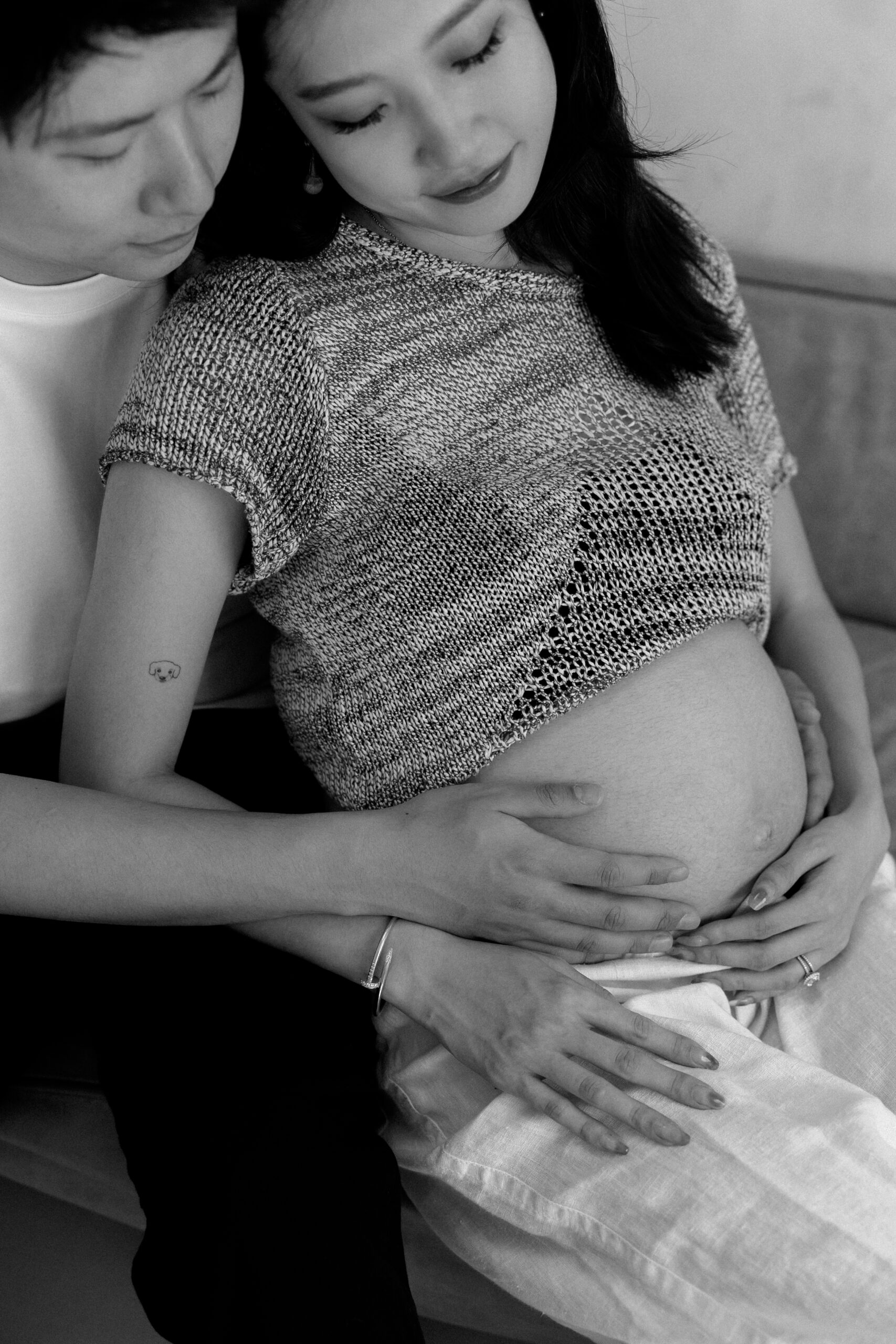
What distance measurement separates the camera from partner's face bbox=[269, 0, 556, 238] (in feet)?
2.84

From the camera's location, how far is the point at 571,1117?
2.93 ft

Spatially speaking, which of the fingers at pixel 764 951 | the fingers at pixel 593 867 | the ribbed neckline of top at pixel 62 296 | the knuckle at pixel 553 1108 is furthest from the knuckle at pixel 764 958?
the ribbed neckline of top at pixel 62 296

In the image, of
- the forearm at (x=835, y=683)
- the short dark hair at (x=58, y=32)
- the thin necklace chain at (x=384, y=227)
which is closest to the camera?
the short dark hair at (x=58, y=32)

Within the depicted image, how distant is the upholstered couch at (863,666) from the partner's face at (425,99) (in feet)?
2.28

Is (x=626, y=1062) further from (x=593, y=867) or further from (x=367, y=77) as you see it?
(x=367, y=77)

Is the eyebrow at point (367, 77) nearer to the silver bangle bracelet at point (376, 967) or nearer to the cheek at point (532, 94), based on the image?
the cheek at point (532, 94)

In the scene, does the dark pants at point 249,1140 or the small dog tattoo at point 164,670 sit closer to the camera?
the dark pants at point 249,1140

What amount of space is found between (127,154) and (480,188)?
10.9 inches

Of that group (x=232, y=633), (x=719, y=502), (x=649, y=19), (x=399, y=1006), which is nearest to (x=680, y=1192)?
(x=399, y=1006)

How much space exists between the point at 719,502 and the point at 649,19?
2.86 ft

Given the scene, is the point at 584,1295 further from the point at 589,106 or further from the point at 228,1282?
the point at 589,106

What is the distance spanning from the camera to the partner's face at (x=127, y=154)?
30.9 inches

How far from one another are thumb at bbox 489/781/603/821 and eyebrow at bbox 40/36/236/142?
55 cm

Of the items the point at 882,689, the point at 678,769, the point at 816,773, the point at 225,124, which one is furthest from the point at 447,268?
the point at 882,689
